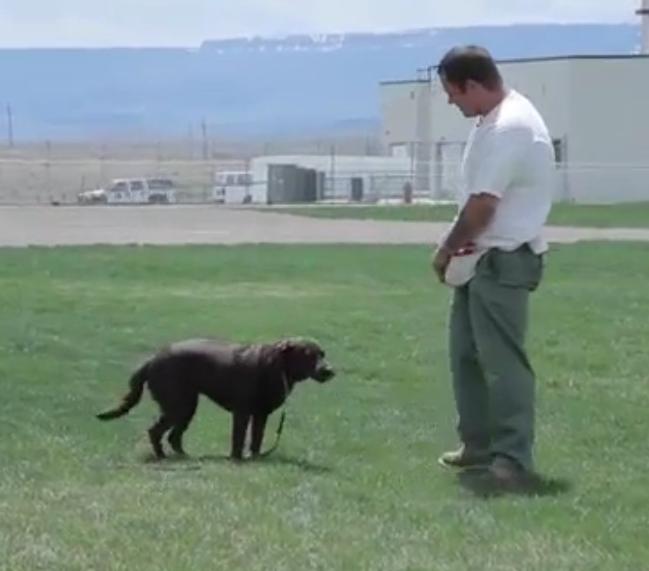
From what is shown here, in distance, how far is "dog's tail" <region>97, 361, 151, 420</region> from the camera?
10.1 meters

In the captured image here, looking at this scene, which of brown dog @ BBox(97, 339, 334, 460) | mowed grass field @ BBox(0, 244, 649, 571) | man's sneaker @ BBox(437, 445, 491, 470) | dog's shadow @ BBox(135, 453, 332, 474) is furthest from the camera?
brown dog @ BBox(97, 339, 334, 460)

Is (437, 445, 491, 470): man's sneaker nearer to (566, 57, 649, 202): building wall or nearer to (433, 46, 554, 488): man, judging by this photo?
(433, 46, 554, 488): man

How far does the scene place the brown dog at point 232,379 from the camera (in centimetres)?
982

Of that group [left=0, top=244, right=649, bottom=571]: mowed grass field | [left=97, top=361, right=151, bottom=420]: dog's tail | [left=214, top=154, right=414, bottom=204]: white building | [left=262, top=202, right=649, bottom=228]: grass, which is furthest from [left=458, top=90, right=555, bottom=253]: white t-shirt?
[left=214, top=154, right=414, bottom=204]: white building

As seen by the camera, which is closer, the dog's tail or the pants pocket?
the pants pocket

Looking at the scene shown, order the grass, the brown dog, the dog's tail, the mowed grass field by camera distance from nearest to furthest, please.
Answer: the mowed grass field < the brown dog < the dog's tail < the grass

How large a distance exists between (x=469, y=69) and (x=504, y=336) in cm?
118

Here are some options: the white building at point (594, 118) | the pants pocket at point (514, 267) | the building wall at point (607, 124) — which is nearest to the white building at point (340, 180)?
the white building at point (594, 118)

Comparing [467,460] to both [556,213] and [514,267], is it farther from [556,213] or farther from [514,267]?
[556,213]

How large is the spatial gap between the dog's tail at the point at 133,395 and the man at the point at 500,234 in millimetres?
1758

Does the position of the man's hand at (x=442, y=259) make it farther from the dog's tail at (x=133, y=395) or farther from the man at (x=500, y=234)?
the dog's tail at (x=133, y=395)

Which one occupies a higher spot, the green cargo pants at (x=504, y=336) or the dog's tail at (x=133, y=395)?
the green cargo pants at (x=504, y=336)

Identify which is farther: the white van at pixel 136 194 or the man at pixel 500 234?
the white van at pixel 136 194

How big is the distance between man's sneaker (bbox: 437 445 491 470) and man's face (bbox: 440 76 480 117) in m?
1.59
